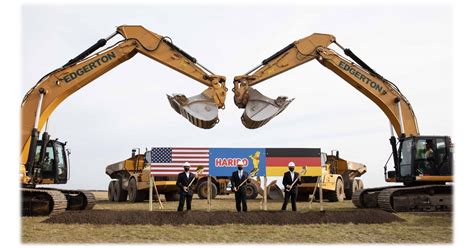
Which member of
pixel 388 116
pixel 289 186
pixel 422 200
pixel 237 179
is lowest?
pixel 422 200

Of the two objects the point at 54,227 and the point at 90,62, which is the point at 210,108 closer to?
the point at 90,62

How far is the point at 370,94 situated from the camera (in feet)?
58.7

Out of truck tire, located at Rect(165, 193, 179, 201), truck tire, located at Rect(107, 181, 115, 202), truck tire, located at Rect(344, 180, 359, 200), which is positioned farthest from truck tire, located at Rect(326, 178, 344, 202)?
truck tire, located at Rect(107, 181, 115, 202)

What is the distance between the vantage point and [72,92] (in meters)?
16.8

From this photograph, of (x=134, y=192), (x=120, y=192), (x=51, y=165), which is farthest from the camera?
(x=120, y=192)

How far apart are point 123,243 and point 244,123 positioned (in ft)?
23.5

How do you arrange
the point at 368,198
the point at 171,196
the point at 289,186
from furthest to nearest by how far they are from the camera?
the point at 171,196
the point at 368,198
the point at 289,186

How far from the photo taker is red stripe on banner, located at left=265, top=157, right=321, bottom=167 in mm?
16719

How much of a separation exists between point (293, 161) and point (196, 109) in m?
3.83

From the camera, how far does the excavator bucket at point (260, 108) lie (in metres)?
15.9

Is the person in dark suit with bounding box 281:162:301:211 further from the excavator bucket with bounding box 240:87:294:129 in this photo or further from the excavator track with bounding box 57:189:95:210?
the excavator track with bounding box 57:189:95:210

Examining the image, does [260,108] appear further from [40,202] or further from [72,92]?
[40,202]

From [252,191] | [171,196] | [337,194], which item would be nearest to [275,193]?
[252,191]

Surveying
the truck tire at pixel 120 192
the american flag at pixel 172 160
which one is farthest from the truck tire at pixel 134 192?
the american flag at pixel 172 160
